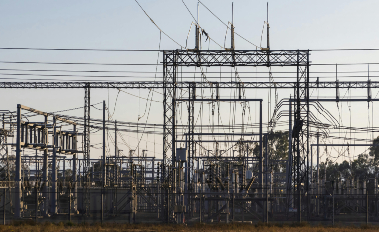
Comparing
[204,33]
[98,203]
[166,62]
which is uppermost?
[204,33]

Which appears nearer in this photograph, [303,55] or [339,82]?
[303,55]

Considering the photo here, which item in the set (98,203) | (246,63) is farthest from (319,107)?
(98,203)

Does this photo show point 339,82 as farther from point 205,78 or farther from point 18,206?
point 18,206

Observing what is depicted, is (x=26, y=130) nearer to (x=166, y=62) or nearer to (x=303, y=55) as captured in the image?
(x=166, y=62)

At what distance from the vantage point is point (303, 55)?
31.7m

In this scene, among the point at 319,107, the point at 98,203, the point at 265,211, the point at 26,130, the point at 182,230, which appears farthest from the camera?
the point at 319,107

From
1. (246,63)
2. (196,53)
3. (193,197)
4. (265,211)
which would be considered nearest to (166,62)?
(196,53)

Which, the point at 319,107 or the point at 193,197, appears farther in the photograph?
the point at 319,107

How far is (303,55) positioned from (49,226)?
1737cm

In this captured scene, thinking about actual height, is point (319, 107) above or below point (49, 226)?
above

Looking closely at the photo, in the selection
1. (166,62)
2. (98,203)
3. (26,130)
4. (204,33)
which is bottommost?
(98,203)

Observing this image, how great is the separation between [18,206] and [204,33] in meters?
14.7

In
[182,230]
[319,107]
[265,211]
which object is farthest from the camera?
[319,107]

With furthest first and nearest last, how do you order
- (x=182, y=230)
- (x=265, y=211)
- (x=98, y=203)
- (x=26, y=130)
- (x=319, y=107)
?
(x=319, y=107) < (x=98, y=203) < (x=26, y=130) < (x=265, y=211) < (x=182, y=230)
